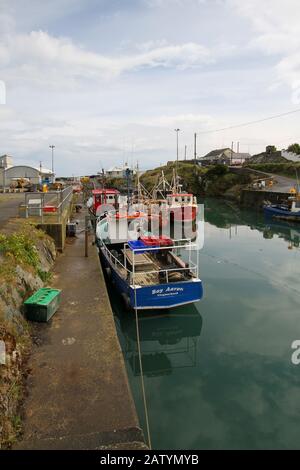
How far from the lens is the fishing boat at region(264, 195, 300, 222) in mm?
34000

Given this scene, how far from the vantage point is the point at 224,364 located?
28.7 feet

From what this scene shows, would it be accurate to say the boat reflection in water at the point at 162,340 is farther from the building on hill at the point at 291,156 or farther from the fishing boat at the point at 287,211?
the building on hill at the point at 291,156

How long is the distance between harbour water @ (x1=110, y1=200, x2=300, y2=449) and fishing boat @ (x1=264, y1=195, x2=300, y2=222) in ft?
63.1

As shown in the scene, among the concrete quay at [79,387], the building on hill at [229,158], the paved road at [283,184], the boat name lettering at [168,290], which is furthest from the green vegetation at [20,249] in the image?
the building on hill at [229,158]

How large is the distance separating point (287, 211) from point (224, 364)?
29.5 m

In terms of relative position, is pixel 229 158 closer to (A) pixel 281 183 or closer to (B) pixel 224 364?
(A) pixel 281 183

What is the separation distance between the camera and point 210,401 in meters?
7.27

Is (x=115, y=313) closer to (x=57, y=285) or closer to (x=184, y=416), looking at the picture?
(x=57, y=285)

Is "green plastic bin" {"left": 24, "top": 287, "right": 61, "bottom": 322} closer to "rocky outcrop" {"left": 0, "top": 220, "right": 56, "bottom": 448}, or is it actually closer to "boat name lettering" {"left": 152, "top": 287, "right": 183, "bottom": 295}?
"rocky outcrop" {"left": 0, "top": 220, "right": 56, "bottom": 448}

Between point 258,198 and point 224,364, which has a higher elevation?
point 258,198

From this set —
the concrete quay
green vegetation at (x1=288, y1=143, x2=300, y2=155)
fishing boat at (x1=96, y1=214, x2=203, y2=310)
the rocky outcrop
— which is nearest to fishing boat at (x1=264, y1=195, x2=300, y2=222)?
fishing boat at (x1=96, y1=214, x2=203, y2=310)

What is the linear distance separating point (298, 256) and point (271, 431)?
637 inches

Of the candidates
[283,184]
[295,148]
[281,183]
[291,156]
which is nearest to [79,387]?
[283,184]
